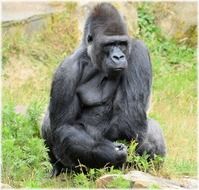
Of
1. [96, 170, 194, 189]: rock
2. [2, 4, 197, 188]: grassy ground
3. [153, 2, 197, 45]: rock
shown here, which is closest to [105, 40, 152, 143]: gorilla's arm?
[2, 4, 197, 188]: grassy ground

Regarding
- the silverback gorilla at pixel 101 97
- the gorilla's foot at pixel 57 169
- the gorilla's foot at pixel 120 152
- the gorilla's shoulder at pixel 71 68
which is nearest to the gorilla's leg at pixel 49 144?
the gorilla's foot at pixel 57 169

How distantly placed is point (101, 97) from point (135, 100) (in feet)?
0.85

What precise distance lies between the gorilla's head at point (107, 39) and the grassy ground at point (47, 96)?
2.04 feet

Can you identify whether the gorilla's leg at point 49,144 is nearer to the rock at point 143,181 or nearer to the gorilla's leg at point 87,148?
the gorilla's leg at point 87,148

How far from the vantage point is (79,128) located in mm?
5426

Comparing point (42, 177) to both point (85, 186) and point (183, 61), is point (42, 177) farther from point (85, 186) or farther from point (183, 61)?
point (183, 61)

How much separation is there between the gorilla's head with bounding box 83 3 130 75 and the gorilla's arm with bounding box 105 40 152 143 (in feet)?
0.32

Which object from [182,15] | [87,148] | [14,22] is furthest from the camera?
[182,15]

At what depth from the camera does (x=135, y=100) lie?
5.39 m

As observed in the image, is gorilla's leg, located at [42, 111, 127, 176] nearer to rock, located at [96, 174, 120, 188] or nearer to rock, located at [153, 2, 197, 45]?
rock, located at [96, 174, 120, 188]

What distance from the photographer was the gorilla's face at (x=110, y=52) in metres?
5.29

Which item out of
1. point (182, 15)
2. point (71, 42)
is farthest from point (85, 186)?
point (182, 15)

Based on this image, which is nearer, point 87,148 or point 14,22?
point 87,148

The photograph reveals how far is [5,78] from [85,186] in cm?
411
